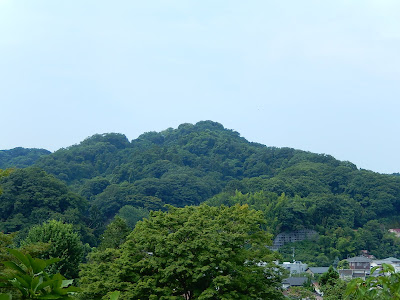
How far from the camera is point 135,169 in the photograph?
8625cm

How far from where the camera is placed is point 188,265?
13891mm

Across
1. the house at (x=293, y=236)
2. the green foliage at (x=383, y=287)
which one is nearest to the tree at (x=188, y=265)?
the green foliage at (x=383, y=287)

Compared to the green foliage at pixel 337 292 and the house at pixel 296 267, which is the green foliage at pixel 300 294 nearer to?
the green foliage at pixel 337 292

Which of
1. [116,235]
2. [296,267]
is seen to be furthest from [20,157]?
[116,235]

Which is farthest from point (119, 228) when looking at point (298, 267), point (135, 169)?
point (135, 169)

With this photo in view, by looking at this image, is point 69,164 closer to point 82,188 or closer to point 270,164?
point 82,188

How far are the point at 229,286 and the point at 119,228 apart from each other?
30.7ft

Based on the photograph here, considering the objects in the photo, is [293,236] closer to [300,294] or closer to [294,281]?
[294,281]

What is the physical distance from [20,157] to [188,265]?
360 ft

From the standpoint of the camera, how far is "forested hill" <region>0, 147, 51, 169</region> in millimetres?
111562

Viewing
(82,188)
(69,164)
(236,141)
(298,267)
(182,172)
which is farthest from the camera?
(236,141)

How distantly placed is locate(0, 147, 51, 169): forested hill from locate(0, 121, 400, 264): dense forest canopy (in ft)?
2.40

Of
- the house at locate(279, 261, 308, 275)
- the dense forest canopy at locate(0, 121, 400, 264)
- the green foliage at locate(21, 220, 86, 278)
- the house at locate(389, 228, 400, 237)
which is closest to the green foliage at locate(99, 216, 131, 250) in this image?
the green foliage at locate(21, 220, 86, 278)

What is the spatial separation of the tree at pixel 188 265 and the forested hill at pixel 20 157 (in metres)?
98.5
